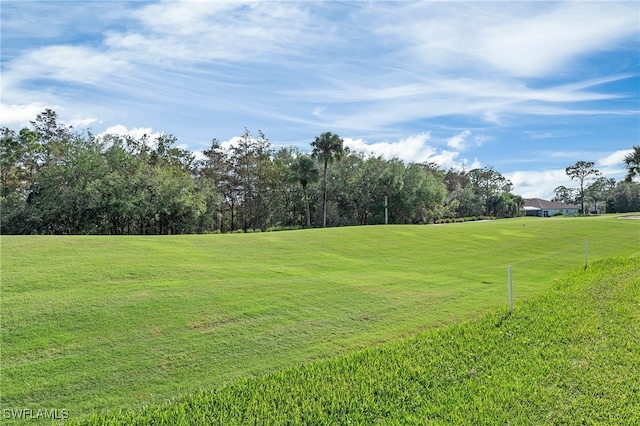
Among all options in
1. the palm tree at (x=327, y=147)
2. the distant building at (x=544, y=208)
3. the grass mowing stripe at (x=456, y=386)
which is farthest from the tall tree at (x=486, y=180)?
the grass mowing stripe at (x=456, y=386)

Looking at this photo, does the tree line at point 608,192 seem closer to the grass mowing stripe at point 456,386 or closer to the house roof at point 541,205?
the house roof at point 541,205

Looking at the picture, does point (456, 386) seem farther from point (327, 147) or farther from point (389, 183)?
point (389, 183)

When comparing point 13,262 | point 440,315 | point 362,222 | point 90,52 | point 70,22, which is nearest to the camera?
point 70,22

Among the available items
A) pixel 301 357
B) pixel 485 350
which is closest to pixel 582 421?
pixel 485 350

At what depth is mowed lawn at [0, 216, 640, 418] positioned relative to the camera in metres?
5.35

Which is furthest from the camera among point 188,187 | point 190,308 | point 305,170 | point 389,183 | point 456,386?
point 389,183

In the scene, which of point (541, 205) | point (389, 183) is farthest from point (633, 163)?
point (541, 205)

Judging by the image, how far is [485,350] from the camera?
6.27 metres

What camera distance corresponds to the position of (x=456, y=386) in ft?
16.6

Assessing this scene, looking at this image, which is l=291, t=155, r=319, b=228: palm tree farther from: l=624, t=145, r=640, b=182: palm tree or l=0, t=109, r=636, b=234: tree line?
l=624, t=145, r=640, b=182: palm tree

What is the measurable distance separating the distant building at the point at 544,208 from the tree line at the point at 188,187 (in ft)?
115

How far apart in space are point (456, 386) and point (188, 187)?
39664 mm

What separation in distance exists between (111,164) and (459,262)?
34.1 meters

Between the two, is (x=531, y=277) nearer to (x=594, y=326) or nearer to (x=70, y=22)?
(x=594, y=326)
